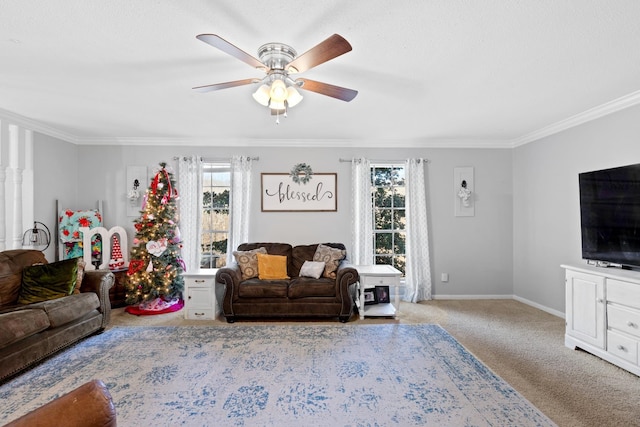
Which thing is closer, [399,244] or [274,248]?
[274,248]

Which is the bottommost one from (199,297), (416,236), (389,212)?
(199,297)

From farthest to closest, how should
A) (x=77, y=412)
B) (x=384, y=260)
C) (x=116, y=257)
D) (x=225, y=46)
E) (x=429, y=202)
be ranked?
1. (x=384, y=260)
2. (x=429, y=202)
3. (x=116, y=257)
4. (x=225, y=46)
5. (x=77, y=412)

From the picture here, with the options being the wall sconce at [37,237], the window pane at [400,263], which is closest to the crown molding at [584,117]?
the window pane at [400,263]

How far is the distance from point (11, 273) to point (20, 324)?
0.96 metres

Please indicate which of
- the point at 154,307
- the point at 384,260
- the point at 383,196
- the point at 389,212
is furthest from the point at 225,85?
the point at 384,260

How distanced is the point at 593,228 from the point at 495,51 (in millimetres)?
2314

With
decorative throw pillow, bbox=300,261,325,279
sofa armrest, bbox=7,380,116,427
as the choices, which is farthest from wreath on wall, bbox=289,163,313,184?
sofa armrest, bbox=7,380,116,427

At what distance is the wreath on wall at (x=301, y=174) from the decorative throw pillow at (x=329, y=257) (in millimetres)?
1134

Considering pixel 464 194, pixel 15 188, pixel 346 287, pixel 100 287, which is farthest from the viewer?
pixel 464 194

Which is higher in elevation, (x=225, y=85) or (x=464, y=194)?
(x=225, y=85)

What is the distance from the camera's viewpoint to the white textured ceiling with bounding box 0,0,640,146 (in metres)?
1.98

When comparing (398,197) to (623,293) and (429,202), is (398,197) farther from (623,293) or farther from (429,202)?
(623,293)

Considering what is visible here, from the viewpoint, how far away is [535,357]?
3.15 meters

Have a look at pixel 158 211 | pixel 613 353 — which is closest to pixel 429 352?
pixel 613 353
